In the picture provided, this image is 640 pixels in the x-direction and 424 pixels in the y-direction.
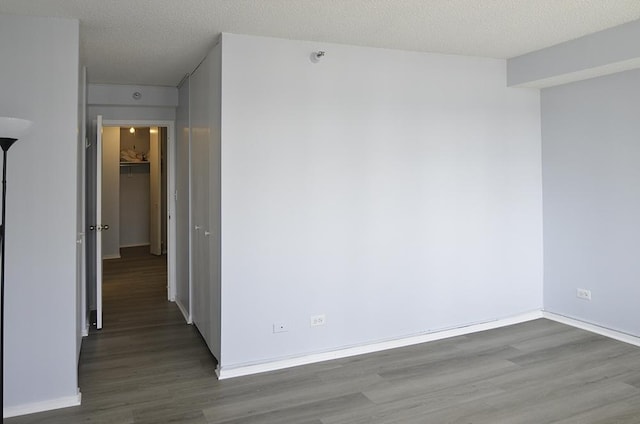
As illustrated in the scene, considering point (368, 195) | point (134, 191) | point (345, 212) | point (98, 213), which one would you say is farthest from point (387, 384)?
point (134, 191)

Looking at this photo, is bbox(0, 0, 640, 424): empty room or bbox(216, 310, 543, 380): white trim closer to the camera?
bbox(0, 0, 640, 424): empty room

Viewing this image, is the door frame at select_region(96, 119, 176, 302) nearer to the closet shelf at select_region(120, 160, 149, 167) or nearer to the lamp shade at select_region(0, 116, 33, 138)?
the lamp shade at select_region(0, 116, 33, 138)

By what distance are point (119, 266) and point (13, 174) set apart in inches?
220

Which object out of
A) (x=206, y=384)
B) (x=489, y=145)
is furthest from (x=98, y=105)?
(x=489, y=145)

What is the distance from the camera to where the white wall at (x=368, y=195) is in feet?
12.0

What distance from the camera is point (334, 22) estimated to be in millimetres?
3391

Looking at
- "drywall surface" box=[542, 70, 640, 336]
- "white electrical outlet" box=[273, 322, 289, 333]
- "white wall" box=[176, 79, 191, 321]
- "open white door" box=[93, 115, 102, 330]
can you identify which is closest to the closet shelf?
"white wall" box=[176, 79, 191, 321]

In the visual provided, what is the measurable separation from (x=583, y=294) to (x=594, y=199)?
36.4 inches

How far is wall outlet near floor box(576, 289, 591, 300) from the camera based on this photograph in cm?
462

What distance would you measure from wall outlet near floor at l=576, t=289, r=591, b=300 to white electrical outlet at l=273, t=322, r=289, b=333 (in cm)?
292

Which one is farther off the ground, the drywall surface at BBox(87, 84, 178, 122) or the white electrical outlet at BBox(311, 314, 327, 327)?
the drywall surface at BBox(87, 84, 178, 122)

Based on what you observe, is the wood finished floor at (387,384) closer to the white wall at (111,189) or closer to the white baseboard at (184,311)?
the white baseboard at (184,311)

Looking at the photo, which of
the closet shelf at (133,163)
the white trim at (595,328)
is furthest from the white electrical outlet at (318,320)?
the closet shelf at (133,163)

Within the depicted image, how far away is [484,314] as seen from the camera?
15.3 feet
